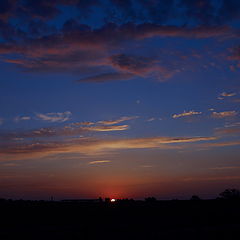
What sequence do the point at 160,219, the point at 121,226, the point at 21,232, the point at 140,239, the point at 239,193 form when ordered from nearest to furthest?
the point at 140,239, the point at 21,232, the point at 121,226, the point at 160,219, the point at 239,193

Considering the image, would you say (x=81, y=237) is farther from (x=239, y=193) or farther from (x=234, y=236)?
(x=239, y=193)

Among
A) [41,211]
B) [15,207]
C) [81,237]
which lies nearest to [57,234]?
[81,237]

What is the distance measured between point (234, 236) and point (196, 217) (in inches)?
393

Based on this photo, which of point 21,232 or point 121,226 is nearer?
point 21,232

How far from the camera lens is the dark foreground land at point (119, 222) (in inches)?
961

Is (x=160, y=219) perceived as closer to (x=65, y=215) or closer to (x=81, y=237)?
(x=65, y=215)

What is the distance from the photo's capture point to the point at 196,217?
3409cm

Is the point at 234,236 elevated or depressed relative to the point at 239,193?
depressed

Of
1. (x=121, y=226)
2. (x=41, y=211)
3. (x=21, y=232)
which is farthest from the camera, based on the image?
(x=41, y=211)

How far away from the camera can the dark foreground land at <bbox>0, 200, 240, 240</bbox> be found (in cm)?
2441

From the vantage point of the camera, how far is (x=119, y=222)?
1209 inches

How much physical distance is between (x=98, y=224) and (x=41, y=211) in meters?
8.82

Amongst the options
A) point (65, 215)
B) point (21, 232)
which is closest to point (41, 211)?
point (65, 215)

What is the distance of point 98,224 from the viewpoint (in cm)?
2930
